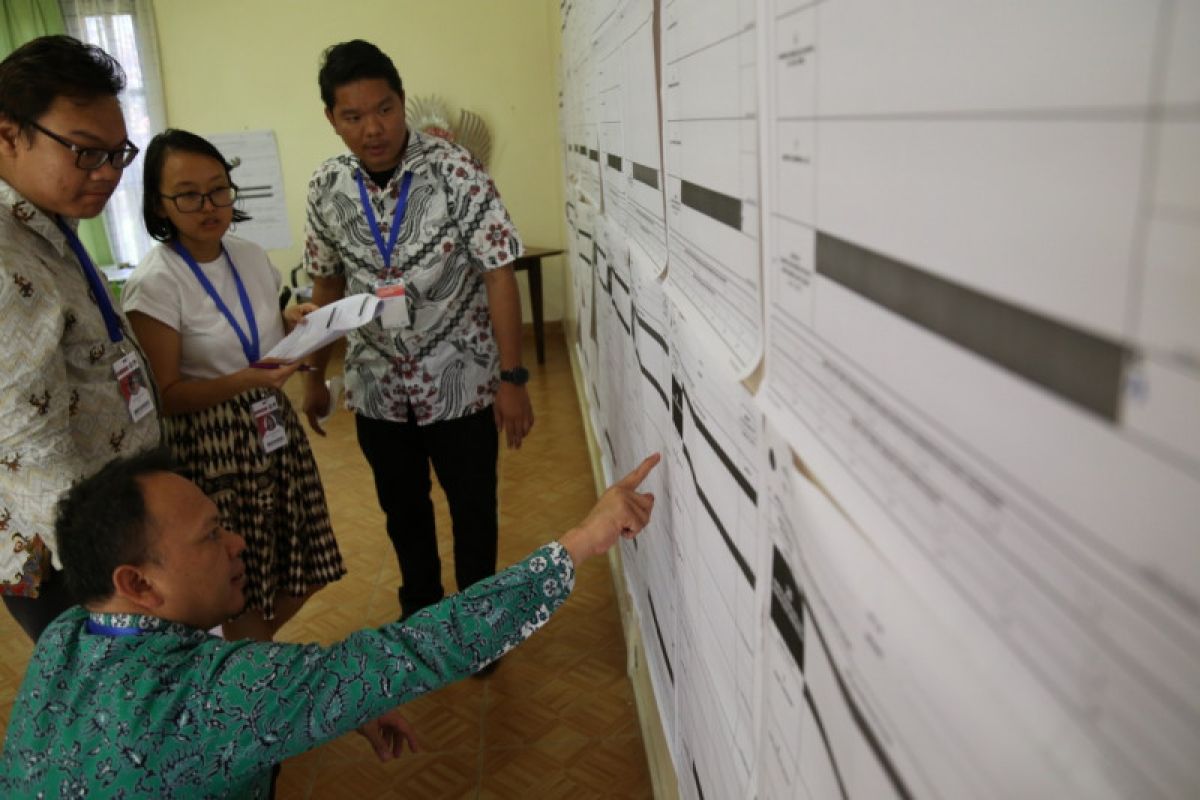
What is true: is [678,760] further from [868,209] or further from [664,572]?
[868,209]

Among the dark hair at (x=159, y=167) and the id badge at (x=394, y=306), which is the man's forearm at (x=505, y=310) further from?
the dark hair at (x=159, y=167)

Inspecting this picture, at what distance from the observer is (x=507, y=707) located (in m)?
2.24

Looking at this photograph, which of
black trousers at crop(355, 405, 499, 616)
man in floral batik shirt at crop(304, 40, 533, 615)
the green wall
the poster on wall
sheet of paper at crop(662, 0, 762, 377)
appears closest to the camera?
sheet of paper at crop(662, 0, 762, 377)

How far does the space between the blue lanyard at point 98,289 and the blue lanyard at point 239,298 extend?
0.27 meters

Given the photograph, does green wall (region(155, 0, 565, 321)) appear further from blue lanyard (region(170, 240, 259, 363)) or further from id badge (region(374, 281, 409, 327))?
blue lanyard (region(170, 240, 259, 363))

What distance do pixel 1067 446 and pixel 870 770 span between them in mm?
263

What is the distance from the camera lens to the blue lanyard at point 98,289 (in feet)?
4.69

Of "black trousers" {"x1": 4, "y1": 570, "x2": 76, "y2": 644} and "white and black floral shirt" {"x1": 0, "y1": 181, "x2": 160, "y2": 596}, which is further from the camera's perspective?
"black trousers" {"x1": 4, "y1": 570, "x2": 76, "y2": 644}

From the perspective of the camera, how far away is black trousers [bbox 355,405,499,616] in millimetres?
2182

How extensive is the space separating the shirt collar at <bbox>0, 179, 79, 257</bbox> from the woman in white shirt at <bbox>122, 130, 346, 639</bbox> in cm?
30

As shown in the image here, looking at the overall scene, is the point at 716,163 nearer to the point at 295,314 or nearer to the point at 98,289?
the point at 98,289

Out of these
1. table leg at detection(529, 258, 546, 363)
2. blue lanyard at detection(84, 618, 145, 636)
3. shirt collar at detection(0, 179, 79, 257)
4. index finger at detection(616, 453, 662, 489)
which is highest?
shirt collar at detection(0, 179, 79, 257)

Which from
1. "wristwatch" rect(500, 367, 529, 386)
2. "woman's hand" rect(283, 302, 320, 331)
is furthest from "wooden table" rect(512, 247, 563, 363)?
"woman's hand" rect(283, 302, 320, 331)

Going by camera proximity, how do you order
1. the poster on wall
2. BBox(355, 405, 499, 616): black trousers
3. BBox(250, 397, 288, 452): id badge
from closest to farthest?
1. BBox(250, 397, 288, 452): id badge
2. BBox(355, 405, 499, 616): black trousers
3. the poster on wall
